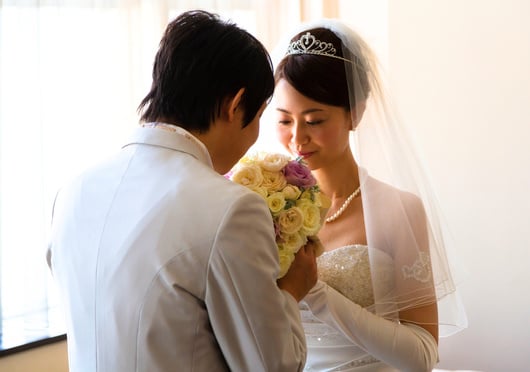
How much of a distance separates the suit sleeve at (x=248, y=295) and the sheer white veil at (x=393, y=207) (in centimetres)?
84

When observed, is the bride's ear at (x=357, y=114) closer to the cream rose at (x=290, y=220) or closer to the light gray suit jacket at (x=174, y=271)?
the cream rose at (x=290, y=220)

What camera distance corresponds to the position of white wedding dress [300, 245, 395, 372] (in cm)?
201

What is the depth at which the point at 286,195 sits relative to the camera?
5.02 ft

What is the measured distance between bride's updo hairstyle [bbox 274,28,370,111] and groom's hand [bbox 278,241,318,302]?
601mm

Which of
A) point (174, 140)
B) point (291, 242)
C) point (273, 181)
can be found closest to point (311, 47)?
point (273, 181)

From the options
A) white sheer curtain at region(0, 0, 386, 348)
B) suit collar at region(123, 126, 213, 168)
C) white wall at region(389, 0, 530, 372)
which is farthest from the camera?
white wall at region(389, 0, 530, 372)

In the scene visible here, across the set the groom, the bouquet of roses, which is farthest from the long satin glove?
the groom

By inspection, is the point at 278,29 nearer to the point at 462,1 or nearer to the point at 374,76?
the point at 462,1

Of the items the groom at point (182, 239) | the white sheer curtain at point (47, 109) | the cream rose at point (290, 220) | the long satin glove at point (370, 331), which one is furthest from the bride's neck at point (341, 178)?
the white sheer curtain at point (47, 109)

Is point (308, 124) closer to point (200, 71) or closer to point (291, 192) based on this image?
point (291, 192)

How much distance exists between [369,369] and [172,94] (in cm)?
112

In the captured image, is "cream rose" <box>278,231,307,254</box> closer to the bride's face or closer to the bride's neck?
the bride's face

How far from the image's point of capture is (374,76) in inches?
82.6

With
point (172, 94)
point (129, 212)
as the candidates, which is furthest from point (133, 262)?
point (172, 94)
